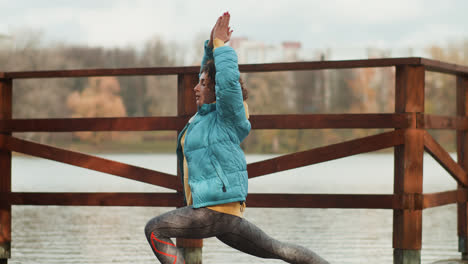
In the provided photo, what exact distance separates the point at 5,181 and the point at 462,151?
4.66 meters

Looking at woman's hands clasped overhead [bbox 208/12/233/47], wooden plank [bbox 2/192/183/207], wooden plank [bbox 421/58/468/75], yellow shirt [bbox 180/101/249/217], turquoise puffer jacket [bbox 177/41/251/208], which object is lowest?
wooden plank [bbox 2/192/183/207]

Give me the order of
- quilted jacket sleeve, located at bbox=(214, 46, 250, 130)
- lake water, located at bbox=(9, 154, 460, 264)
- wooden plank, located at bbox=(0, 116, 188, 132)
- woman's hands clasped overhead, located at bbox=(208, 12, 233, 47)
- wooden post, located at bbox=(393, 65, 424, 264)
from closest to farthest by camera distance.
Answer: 1. quilted jacket sleeve, located at bbox=(214, 46, 250, 130)
2. woman's hands clasped overhead, located at bbox=(208, 12, 233, 47)
3. wooden post, located at bbox=(393, 65, 424, 264)
4. wooden plank, located at bbox=(0, 116, 188, 132)
5. lake water, located at bbox=(9, 154, 460, 264)

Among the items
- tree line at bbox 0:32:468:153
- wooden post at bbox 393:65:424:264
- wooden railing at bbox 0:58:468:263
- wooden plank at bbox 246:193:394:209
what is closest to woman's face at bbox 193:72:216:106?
wooden railing at bbox 0:58:468:263

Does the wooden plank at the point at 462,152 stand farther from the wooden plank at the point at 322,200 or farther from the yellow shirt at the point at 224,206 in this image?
the yellow shirt at the point at 224,206

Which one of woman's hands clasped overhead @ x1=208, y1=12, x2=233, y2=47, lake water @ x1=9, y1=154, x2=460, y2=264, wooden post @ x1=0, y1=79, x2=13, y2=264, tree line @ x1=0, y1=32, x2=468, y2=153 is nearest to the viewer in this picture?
woman's hands clasped overhead @ x1=208, y1=12, x2=233, y2=47

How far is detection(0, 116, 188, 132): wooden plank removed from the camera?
723 centimetres

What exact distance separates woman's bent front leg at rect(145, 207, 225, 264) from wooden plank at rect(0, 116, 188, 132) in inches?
107

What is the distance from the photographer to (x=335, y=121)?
696 cm

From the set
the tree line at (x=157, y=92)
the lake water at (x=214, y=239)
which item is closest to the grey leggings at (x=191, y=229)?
the lake water at (x=214, y=239)

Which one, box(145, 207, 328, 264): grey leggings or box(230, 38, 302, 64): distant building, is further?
box(230, 38, 302, 64): distant building

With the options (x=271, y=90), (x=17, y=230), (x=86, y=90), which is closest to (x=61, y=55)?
(x=86, y=90)

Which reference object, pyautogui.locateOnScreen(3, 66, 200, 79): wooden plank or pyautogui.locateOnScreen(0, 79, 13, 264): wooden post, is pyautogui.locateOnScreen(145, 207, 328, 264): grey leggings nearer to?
pyautogui.locateOnScreen(3, 66, 200, 79): wooden plank

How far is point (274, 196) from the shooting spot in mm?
7043

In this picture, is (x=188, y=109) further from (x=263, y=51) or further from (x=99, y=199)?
(x=263, y=51)
